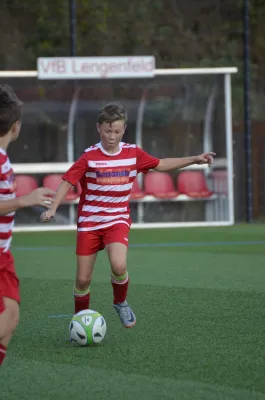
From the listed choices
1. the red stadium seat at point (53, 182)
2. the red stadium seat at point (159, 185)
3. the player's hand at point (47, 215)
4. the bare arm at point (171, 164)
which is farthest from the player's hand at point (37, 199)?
the red stadium seat at point (159, 185)

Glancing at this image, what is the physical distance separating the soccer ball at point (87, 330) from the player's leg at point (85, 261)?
0.41 m

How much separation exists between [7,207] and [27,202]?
0.15 metres

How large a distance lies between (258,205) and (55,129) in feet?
15.3

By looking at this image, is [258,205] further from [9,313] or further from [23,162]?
[9,313]

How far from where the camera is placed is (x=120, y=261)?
7.42 meters

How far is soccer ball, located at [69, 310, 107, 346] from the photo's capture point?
22.4 ft

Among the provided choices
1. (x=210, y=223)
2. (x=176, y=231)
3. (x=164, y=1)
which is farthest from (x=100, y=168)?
(x=164, y=1)

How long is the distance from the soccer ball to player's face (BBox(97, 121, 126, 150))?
1.30 metres

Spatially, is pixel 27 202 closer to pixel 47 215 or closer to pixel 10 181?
pixel 10 181

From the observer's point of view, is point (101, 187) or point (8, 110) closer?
point (8, 110)

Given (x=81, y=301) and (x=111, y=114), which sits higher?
(x=111, y=114)

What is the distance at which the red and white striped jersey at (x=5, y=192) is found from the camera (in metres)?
5.10

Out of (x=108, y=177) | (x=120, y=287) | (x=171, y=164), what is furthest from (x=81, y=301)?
(x=171, y=164)

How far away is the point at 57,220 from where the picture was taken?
1891cm
